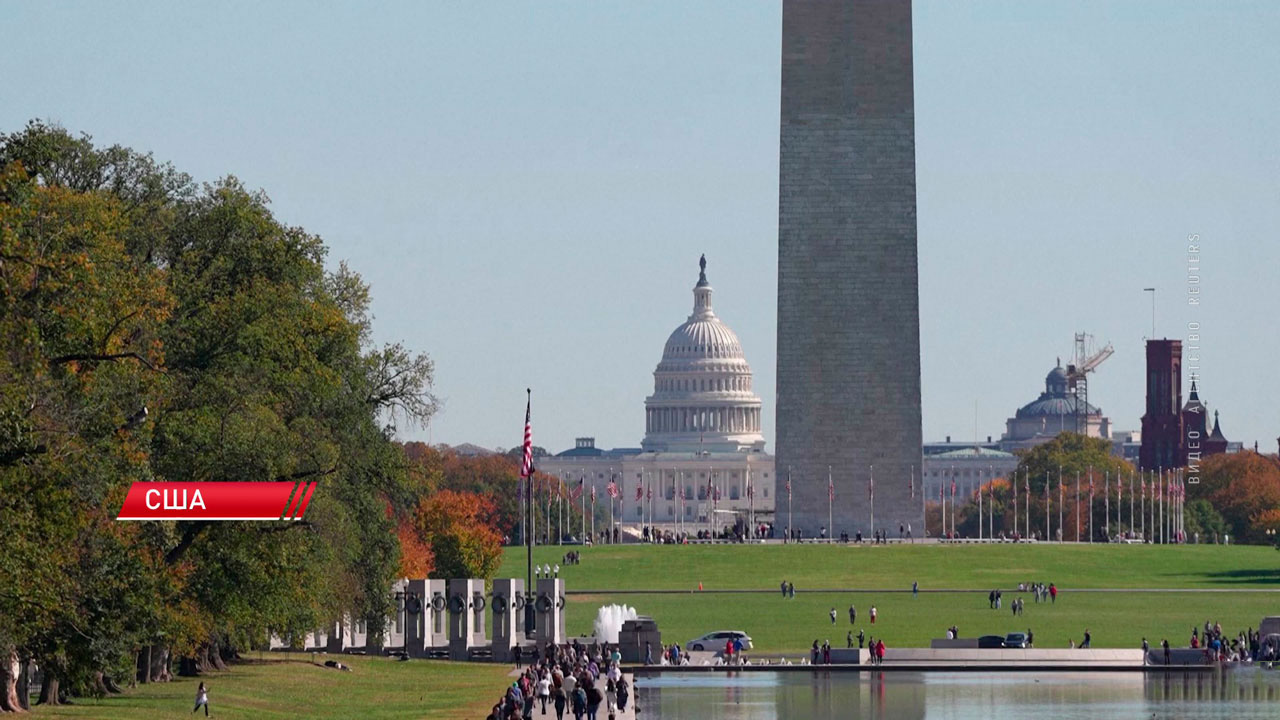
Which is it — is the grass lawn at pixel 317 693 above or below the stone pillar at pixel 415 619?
below

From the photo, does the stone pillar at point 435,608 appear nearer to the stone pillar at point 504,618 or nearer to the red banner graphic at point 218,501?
the stone pillar at point 504,618

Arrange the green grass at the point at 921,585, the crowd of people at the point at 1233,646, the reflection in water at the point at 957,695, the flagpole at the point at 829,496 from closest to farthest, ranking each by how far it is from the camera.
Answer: the reflection in water at the point at 957,695
the crowd of people at the point at 1233,646
the green grass at the point at 921,585
the flagpole at the point at 829,496

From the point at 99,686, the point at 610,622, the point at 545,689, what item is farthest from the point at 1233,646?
the point at 99,686

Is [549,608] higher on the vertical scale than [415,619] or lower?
higher

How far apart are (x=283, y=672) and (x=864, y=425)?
62.1 metres

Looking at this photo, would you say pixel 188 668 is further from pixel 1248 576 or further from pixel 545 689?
pixel 1248 576

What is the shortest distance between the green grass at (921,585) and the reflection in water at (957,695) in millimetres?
10878

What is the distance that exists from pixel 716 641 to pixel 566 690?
24.2 meters

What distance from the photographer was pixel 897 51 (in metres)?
118

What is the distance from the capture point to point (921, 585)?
101 metres

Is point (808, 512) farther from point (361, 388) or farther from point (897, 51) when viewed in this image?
point (361, 388)

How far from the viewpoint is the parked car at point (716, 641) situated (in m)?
74.1

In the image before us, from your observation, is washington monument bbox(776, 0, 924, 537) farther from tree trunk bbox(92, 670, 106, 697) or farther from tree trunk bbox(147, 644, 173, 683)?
tree trunk bbox(92, 670, 106, 697)

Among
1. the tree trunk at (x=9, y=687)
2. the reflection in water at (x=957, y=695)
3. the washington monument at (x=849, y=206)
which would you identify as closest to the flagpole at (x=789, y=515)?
the washington monument at (x=849, y=206)
